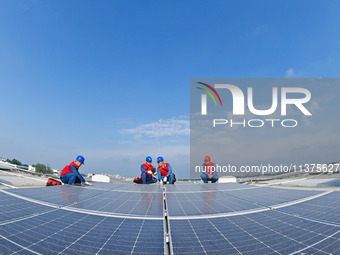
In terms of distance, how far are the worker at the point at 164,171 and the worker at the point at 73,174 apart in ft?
16.9

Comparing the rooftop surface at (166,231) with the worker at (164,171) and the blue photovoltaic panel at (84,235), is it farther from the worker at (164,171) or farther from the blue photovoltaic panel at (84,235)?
the worker at (164,171)

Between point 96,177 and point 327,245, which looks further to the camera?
point 96,177

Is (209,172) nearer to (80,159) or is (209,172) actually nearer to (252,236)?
(80,159)

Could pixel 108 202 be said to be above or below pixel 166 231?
below

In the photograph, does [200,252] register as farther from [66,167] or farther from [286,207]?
[66,167]

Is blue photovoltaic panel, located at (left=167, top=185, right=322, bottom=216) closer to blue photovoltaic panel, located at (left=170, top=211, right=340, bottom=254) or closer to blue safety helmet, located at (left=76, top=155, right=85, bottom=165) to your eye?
blue photovoltaic panel, located at (left=170, top=211, right=340, bottom=254)

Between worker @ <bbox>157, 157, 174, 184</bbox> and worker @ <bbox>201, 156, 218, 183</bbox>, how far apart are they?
2.72 metres

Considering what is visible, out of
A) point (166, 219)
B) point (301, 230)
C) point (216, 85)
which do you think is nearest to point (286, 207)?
point (301, 230)

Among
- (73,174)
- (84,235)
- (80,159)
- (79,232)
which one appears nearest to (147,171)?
(80,159)

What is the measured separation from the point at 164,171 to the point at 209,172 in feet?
12.0

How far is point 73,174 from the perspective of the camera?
28.3ft

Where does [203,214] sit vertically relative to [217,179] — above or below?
above

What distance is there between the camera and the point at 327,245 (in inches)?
77.5

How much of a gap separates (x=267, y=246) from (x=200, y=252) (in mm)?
967
